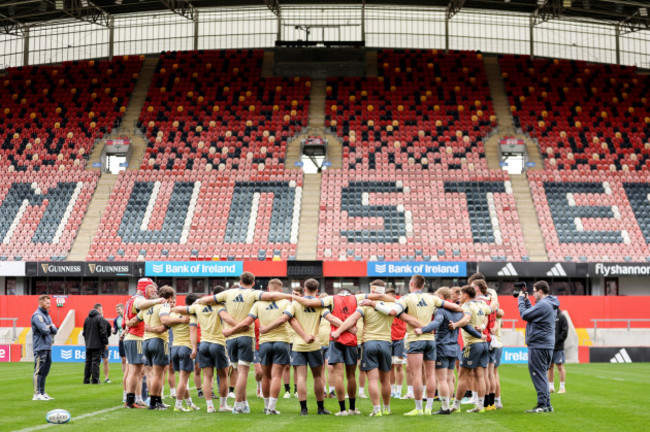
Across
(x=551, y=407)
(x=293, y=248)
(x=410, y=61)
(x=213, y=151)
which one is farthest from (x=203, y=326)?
(x=410, y=61)

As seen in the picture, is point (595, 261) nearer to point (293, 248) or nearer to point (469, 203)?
point (469, 203)

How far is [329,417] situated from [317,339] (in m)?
1.26

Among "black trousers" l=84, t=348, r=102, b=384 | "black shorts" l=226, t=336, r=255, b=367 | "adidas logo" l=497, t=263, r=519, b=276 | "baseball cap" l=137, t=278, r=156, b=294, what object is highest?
"adidas logo" l=497, t=263, r=519, b=276

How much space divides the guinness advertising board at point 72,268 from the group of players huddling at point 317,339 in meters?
24.5

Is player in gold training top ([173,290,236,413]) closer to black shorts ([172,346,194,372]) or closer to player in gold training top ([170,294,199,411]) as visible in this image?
player in gold training top ([170,294,199,411])

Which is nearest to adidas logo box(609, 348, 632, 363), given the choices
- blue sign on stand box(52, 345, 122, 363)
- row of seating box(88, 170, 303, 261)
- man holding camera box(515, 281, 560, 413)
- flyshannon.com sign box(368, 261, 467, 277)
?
flyshannon.com sign box(368, 261, 467, 277)

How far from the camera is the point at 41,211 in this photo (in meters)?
43.4

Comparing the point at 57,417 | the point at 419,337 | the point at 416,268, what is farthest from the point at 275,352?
the point at 416,268

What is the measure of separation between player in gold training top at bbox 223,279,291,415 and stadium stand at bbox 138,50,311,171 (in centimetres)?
3196

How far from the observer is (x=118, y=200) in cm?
4406

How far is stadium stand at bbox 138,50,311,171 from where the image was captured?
46719 millimetres

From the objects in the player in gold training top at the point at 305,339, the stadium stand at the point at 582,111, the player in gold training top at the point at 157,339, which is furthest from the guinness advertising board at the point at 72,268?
the player in gold training top at the point at 305,339

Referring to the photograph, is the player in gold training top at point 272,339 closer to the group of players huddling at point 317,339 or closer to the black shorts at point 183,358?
the group of players huddling at point 317,339

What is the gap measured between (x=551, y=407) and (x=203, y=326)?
6041 millimetres
